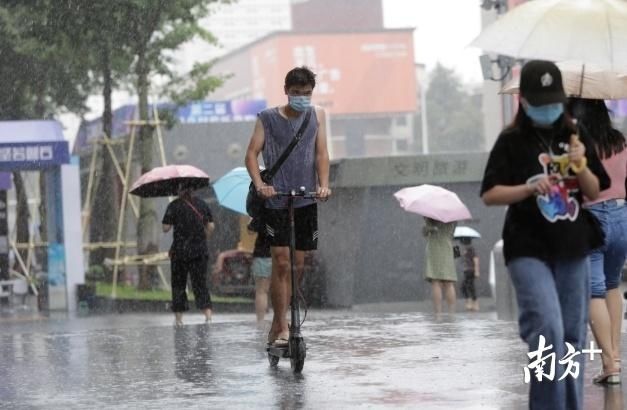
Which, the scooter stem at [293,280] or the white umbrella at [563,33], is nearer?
the white umbrella at [563,33]

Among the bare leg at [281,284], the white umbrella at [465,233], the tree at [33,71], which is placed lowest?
the bare leg at [281,284]

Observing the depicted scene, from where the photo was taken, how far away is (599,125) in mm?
8562

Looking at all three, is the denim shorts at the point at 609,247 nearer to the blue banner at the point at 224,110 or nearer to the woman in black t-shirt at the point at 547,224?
the woman in black t-shirt at the point at 547,224

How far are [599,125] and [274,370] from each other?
2.58 m

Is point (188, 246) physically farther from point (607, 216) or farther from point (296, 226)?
point (607, 216)

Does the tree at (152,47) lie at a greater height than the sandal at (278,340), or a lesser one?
greater

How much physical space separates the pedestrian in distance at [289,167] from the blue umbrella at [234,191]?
22.4ft

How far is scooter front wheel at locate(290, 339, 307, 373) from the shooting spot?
9.32 m

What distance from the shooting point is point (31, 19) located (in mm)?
Answer: 31438

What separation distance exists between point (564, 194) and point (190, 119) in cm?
4084

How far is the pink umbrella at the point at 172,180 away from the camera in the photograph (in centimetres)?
1655

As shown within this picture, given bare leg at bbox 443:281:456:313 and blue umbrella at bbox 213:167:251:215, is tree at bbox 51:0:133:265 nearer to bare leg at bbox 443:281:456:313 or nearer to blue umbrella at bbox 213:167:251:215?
bare leg at bbox 443:281:456:313

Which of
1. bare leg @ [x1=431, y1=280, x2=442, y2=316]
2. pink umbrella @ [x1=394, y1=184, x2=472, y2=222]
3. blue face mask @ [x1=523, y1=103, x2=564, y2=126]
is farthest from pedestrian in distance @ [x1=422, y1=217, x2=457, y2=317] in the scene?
blue face mask @ [x1=523, y1=103, x2=564, y2=126]

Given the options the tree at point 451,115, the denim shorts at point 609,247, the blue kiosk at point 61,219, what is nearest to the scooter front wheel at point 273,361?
the denim shorts at point 609,247
